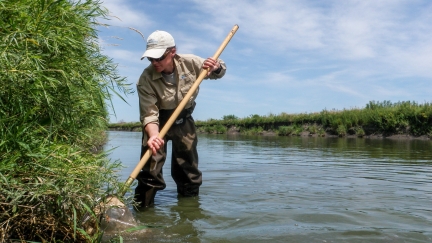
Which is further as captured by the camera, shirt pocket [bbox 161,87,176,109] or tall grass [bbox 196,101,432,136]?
tall grass [bbox 196,101,432,136]

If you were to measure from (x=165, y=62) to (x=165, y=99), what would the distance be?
395 mm

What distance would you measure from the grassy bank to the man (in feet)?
60.2

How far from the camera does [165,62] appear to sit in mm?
4227

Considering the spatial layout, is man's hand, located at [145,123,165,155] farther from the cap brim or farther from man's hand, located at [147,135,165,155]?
the cap brim

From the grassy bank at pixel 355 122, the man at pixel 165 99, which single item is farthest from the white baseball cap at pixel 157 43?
the grassy bank at pixel 355 122

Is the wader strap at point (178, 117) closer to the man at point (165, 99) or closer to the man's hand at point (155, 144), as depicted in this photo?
the man at point (165, 99)

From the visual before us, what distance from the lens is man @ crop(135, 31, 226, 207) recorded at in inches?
163

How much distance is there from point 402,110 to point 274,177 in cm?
1755

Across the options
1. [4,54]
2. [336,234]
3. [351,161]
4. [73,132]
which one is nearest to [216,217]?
[336,234]

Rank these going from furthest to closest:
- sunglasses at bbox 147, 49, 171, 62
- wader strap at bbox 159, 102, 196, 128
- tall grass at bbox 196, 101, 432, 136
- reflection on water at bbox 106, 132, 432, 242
→ tall grass at bbox 196, 101, 432, 136 < wader strap at bbox 159, 102, 196, 128 < sunglasses at bbox 147, 49, 171, 62 < reflection on water at bbox 106, 132, 432, 242

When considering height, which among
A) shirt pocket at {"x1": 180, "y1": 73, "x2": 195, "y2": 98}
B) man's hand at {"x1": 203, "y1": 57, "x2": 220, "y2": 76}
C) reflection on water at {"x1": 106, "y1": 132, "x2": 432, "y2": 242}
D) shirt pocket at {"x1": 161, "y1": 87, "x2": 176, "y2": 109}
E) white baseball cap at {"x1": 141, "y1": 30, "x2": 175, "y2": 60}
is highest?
white baseball cap at {"x1": 141, "y1": 30, "x2": 175, "y2": 60}

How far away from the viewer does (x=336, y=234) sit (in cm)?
346

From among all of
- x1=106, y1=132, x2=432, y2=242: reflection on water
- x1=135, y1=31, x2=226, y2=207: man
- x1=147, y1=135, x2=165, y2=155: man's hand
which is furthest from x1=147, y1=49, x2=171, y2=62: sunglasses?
x1=106, y1=132, x2=432, y2=242: reflection on water

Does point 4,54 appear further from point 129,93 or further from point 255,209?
point 255,209
